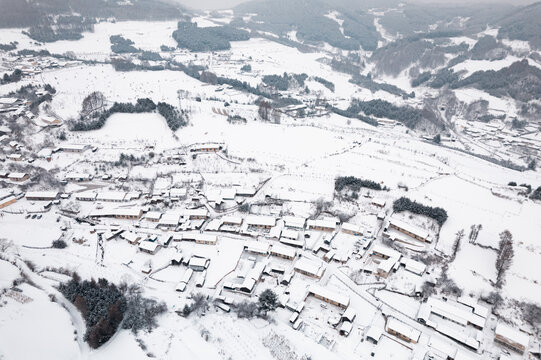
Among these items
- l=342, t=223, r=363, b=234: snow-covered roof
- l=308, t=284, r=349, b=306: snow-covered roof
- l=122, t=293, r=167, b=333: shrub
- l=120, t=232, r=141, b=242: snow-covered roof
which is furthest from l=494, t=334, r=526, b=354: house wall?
l=120, t=232, r=141, b=242: snow-covered roof

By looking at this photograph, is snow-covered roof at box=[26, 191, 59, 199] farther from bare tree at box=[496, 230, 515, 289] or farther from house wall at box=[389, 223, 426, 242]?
bare tree at box=[496, 230, 515, 289]

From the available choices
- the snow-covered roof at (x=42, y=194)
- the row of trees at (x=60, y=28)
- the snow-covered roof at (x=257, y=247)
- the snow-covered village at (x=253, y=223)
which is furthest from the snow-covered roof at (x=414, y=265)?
the row of trees at (x=60, y=28)

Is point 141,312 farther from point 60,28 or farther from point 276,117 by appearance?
point 60,28

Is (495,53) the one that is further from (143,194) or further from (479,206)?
(143,194)

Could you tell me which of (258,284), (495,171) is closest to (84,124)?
(258,284)

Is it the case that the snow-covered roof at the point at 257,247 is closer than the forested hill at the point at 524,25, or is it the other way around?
the snow-covered roof at the point at 257,247

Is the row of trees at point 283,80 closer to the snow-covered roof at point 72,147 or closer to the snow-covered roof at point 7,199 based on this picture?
the snow-covered roof at point 72,147
